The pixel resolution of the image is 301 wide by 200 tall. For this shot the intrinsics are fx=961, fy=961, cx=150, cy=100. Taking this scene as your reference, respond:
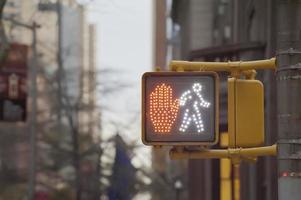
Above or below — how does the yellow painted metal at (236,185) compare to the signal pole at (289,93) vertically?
below

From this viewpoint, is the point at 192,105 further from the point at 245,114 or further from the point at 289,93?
the point at 289,93

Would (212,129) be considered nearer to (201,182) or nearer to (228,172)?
(228,172)

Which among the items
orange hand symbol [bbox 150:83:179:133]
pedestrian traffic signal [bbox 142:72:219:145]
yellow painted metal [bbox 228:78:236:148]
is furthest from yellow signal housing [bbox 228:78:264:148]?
orange hand symbol [bbox 150:83:179:133]

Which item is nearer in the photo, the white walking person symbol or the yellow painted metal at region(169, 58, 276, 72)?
the white walking person symbol

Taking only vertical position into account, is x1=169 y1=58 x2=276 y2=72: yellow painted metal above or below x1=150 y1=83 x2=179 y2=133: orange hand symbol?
above

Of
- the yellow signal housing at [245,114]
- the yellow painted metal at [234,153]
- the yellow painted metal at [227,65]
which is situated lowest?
the yellow painted metal at [234,153]

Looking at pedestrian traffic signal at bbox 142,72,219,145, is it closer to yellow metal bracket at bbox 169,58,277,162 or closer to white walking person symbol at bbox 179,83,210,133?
white walking person symbol at bbox 179,83,210,133

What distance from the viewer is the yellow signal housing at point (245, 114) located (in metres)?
6.93

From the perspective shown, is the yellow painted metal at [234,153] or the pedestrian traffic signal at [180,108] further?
the yellow painted metal at [234,153]

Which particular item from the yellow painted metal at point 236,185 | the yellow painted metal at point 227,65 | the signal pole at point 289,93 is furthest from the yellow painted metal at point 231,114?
the yellow painted metal at point 236,185

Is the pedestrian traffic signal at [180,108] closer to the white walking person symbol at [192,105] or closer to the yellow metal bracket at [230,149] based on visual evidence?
the white walking person symbol at [192,105]

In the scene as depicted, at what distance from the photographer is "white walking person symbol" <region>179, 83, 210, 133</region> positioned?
263 inches

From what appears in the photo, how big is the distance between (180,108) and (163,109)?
0.40 feet

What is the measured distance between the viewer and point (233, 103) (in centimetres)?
700
